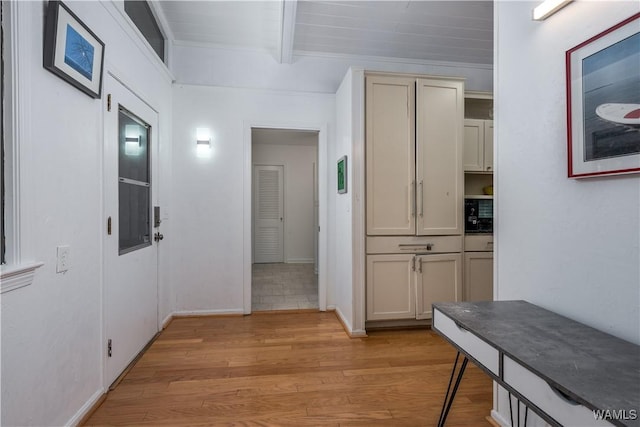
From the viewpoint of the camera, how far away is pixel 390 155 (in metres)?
2.94

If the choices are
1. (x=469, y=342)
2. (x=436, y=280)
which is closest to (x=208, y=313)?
(x=436, y=280)

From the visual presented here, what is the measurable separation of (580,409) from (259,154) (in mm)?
6400

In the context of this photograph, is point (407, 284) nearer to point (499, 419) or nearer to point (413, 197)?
point (413, 197)

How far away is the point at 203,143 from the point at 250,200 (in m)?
0.79

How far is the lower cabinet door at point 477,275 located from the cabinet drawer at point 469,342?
185 cm

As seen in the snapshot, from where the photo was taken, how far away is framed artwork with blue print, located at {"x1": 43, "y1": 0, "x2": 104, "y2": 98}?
1423 mm

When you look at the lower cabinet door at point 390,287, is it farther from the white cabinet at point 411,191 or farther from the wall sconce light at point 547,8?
the wall sconce light at point 547,8

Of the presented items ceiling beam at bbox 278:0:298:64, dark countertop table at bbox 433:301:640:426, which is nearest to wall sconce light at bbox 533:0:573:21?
dark countertop table at bbox 433:301:640:426

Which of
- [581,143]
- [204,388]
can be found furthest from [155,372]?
[581,143]

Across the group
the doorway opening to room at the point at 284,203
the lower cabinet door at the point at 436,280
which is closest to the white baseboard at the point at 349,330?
the lower cabinet door at the point at 436,280

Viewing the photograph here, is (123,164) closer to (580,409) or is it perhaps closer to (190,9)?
→ (190,9)

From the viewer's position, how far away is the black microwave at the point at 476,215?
313 cm

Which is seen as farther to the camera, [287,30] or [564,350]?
[287,30]

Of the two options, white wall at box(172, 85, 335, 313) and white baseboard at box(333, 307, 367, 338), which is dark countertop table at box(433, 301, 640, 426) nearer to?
white baseboard at box(333, 307, 367, 338)
